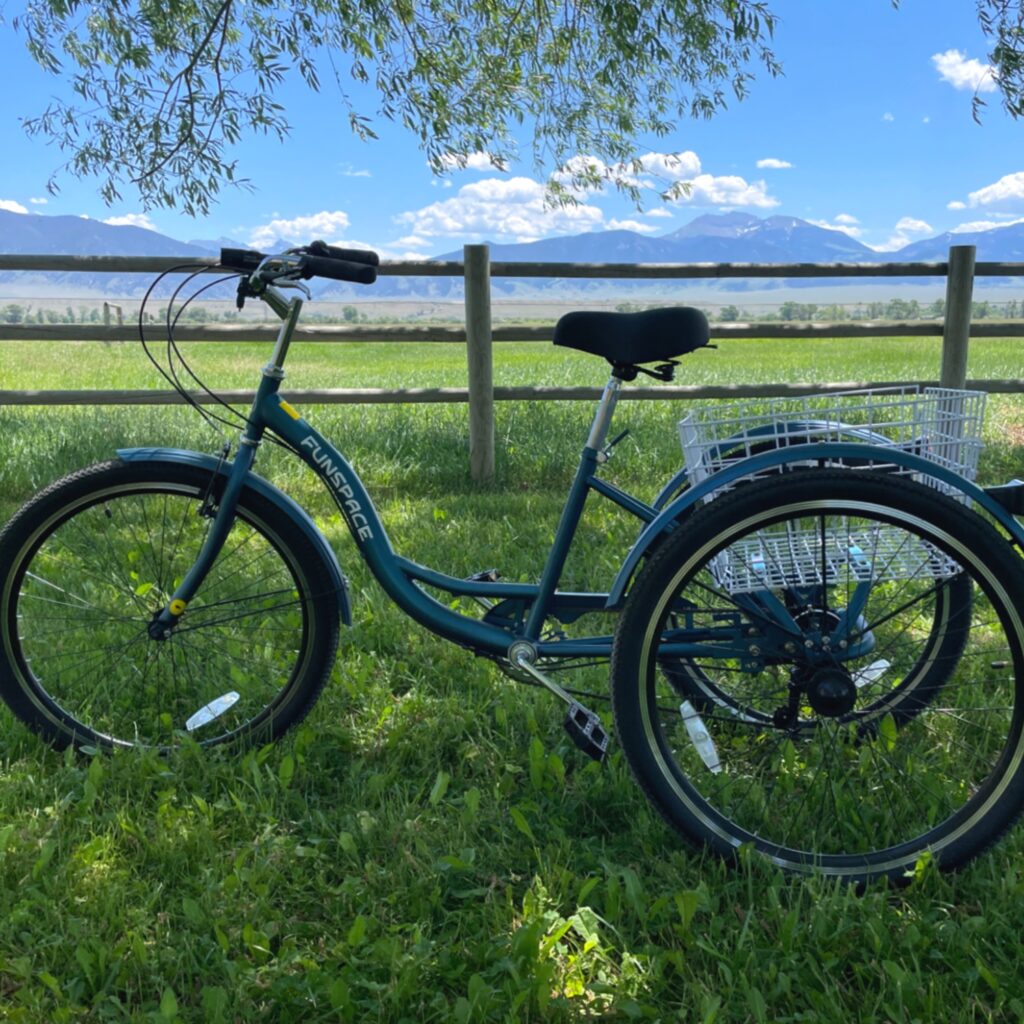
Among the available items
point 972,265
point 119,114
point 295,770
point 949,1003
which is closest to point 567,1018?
point 949,1003

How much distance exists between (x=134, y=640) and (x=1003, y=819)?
2.41 m

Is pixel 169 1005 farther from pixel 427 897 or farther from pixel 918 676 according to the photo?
pixel 918 676

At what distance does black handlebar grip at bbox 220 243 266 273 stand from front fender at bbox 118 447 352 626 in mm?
520

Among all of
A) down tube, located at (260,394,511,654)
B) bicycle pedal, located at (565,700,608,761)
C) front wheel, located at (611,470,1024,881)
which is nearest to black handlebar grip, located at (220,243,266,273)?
down tube, located at (260,394,511,654)

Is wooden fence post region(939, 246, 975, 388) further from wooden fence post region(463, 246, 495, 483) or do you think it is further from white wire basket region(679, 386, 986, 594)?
white wire basket region(679, 386, 986, 594)

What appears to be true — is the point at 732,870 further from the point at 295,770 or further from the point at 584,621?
the point at 584,621

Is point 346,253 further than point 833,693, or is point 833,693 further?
point 346,253

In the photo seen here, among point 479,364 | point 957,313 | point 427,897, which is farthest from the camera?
point 957,313

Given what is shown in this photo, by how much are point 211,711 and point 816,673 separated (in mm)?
1701

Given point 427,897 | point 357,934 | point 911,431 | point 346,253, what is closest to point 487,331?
point 346,253

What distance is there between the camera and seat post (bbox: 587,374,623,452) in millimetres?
2307

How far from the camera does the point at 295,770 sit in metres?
2.56

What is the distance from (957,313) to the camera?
6.51m

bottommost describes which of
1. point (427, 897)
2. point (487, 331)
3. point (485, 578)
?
point (427, 897)
